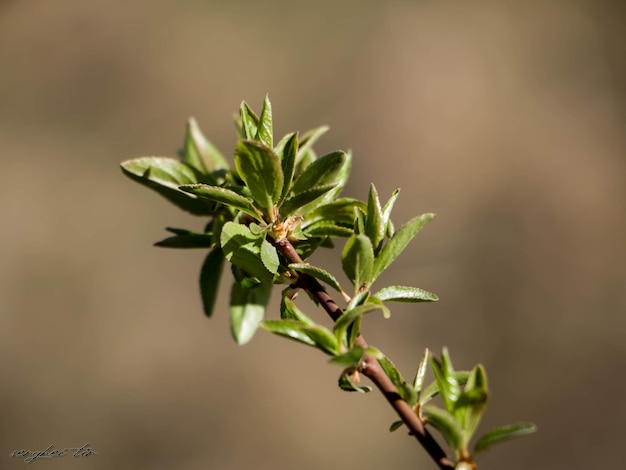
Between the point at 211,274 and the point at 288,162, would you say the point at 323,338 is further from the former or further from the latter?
the point at 211,274

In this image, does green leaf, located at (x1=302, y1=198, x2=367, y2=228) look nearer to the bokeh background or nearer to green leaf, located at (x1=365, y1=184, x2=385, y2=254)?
green leaf, located at (x1=365, y1=184, x2=385, y2=254)

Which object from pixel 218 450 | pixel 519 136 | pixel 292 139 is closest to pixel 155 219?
pixel 218 450

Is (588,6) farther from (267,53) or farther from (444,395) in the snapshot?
(444,395)

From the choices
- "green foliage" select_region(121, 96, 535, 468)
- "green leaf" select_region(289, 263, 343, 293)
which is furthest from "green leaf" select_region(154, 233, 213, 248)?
"green leaf" select_region(289, 263, 343, 293)

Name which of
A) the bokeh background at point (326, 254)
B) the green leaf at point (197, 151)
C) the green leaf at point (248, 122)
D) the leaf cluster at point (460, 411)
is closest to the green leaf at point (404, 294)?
the leaf cluster at point (460, 411)

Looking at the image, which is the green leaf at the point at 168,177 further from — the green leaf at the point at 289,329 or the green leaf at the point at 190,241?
the green leaf at the point at 289,329

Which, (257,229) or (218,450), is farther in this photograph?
(218,450)

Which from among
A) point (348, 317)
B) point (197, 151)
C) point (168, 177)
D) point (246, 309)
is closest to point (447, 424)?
point (348, 317)
